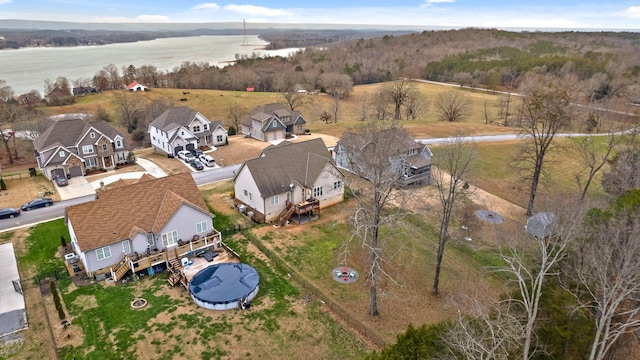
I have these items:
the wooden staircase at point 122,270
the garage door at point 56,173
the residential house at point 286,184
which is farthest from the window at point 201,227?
the garage door at point 56,173

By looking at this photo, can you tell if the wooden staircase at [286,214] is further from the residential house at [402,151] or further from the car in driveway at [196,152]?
the car in driveway at [196,152]

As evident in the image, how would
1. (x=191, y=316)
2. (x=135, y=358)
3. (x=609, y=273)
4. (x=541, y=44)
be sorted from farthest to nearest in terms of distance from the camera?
(x=541, y=44)
(x=191, y=316)
(x=135, y=358)
(x=609, y=273)

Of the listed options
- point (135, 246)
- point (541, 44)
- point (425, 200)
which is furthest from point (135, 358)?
point (541, 44)

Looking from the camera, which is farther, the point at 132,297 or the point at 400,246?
the point at 400,246

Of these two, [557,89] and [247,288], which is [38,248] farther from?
[557,89]

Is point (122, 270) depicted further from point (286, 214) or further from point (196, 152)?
point (196, 152)

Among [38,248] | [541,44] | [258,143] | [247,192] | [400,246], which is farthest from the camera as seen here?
[541,44]

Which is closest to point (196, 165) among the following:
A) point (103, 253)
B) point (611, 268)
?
point (103, 253)
